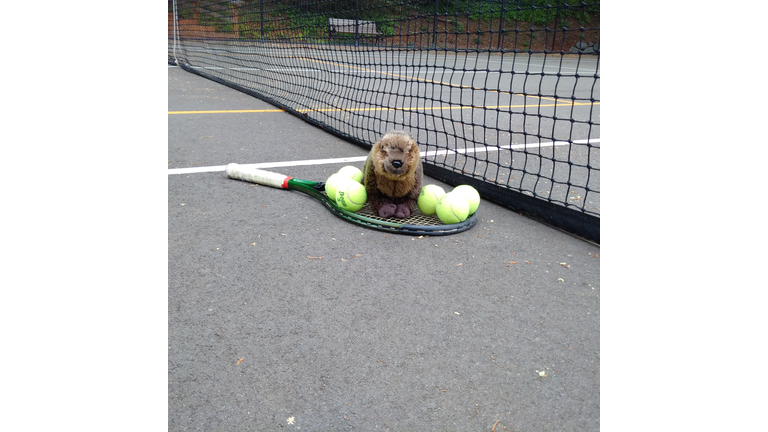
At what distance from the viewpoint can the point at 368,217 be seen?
10.6 ft

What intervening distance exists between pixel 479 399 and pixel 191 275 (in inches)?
58.6

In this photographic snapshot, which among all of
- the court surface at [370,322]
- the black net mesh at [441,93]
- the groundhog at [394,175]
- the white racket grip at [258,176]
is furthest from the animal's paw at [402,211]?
the white racket grip at [258,176]

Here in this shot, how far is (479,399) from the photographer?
70.6 inches

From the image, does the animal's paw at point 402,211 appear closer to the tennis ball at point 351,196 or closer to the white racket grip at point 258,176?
the tennis ball at point 351,196

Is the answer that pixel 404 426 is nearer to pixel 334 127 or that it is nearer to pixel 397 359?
pixel 397 359

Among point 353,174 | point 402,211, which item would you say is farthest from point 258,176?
point 402,211

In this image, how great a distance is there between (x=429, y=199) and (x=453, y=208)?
0.22 m

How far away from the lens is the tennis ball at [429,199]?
130 inches

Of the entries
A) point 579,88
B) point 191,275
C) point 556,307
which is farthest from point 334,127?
point 579,88

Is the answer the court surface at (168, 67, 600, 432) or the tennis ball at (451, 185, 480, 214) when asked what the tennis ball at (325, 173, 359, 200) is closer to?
the court surface at (168, 67, 600, 432)

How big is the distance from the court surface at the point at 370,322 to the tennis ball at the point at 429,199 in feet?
0.96

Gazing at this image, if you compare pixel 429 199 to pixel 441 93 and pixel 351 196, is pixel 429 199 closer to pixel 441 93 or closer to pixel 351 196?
pixel 351 196

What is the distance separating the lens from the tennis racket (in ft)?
10.2

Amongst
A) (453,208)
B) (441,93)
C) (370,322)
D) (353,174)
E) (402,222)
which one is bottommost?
(370,322)
